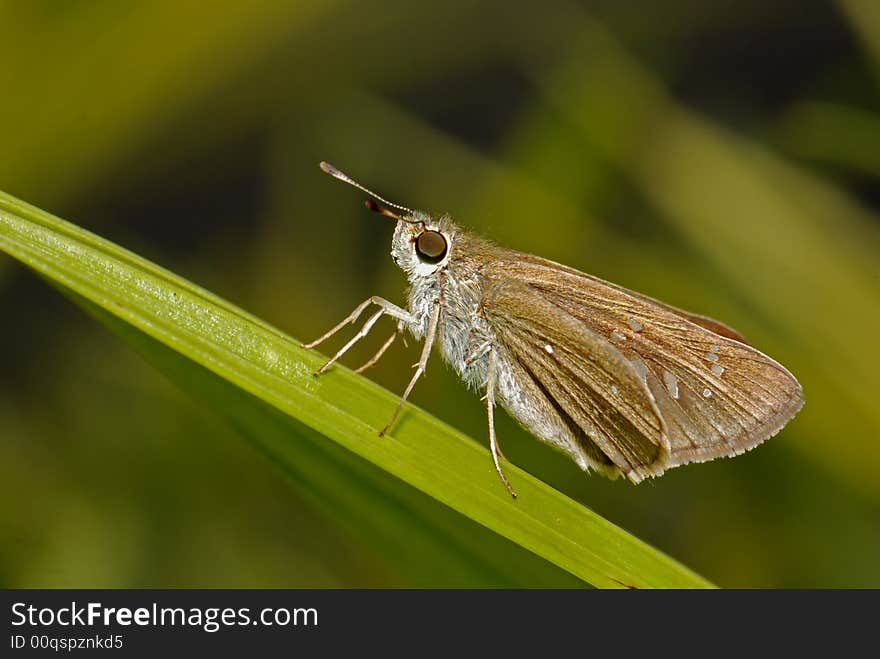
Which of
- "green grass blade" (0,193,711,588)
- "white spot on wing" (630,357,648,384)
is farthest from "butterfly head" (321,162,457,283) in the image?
"green grass blade" (0,193,711,588)

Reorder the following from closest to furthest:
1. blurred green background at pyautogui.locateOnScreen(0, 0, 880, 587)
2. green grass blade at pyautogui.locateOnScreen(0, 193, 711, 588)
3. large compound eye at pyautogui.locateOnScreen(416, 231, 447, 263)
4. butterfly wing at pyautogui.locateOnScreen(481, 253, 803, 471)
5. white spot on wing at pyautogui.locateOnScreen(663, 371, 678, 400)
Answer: green grass blade at pyautogui.locateOnScreen(0, 193, 711, 588) < butterfly wing at pyautogui.locateOnScreen(481, 253, 803, 471) < white spot on wing at pyautogui.locateOnScreen(663, 371, 678, 400) < large compound eye at pyautogui.locateOnScreen(416, 231, 447, 263) < blurred green background at pyautogui.locateOnScreen(0, 0, 880, 587)

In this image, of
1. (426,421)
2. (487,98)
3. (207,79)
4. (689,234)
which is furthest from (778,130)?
(426,421)

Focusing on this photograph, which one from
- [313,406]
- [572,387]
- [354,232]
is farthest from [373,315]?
[354,232]

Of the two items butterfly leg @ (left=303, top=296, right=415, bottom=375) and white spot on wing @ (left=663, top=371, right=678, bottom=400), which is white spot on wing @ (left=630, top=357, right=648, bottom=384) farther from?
butterfly leg @ (left=303, top=296, right=415, bottom=375)

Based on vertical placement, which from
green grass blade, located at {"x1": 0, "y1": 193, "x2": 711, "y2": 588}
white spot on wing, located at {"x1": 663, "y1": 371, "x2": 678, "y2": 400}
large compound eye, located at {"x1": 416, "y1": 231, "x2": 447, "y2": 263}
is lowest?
green grass blade, located at {"x1": 0, "y1": 193, "x2": 711, "y2": 588}

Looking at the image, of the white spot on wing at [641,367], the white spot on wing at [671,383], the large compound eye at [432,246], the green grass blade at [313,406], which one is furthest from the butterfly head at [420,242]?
the green grass blade at [313,406]
